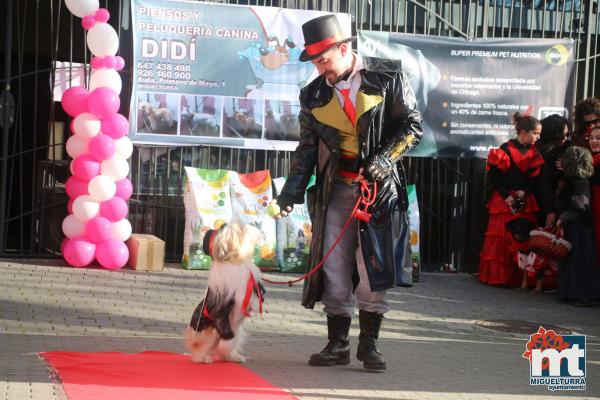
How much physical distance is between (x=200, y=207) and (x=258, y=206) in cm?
75

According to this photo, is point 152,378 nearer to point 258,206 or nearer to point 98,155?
point 98,155

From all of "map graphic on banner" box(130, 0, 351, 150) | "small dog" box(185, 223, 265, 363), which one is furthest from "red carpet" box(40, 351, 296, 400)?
"map graphic on banner" box(130, 0, 351, 150)

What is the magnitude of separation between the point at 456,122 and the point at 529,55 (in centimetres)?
132

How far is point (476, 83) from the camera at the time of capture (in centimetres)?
1294

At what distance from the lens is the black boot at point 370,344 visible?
6695mm

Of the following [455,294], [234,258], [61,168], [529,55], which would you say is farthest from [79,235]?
[529,55]

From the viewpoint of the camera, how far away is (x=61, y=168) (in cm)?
1264

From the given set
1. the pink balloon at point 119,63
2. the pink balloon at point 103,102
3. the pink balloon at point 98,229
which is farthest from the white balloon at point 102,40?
the pink balloon at point 98,229

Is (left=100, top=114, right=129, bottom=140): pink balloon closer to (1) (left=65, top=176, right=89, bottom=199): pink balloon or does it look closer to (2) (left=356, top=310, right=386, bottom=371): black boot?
(1) (left=65, top=176, right=89, bottom=199): pink balloon

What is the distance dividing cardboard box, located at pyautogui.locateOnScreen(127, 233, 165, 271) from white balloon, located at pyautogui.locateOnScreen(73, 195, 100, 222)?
2.58 ft

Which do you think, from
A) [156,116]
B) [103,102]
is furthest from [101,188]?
[156,116]

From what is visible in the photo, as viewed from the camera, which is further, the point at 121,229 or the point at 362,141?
the point at 121,229

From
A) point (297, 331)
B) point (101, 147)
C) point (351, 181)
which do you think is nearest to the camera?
point (351, 181)

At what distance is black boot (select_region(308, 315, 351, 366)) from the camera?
6.82 metres
